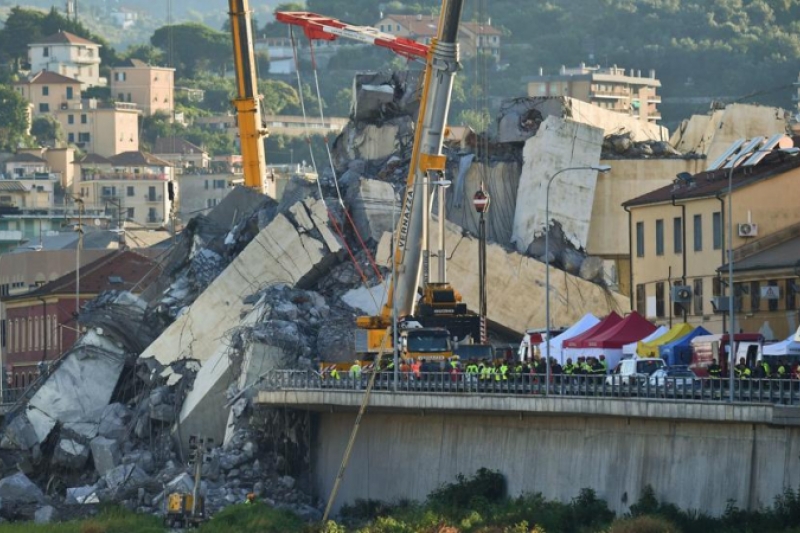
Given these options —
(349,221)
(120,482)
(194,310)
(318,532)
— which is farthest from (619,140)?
(318,532)

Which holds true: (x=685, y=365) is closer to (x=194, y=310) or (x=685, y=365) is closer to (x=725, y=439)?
(x=725, y=439)

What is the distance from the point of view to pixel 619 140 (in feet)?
331

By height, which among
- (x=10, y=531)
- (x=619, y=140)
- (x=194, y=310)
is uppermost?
(x=619, y=140)

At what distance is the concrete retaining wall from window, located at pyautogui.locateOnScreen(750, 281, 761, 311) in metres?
9.71

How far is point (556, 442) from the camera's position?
6738cm

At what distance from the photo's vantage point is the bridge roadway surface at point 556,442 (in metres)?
59.3

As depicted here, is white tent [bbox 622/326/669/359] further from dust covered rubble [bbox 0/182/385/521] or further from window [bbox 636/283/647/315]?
window [bbox 636/283/647/315]

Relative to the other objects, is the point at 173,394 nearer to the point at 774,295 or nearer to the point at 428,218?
the point at 428,218

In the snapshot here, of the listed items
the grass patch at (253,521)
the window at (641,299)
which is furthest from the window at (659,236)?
the grass patch at (253,521)

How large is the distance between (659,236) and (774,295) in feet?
34.2

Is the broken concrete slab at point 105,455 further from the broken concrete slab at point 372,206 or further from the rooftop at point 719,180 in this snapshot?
the rooftop at point 719,180

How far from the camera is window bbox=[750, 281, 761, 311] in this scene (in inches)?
3014

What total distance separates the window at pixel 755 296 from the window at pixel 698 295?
5.19 meters

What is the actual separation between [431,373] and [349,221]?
80.4 feet
